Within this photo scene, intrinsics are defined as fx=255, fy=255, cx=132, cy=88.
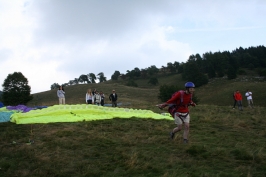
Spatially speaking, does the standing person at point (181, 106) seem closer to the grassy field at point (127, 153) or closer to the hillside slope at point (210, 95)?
the grassy field at point (127, 153)

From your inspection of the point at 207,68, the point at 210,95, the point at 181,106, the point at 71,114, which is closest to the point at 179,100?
the point at 181,106

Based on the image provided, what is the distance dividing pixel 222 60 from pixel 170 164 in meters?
95.6

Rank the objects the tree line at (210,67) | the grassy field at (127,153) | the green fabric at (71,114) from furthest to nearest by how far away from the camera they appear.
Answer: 1. the tree line at (210,67)
2. the green fabric at (71,114)
3. the grassy field at (127,153)

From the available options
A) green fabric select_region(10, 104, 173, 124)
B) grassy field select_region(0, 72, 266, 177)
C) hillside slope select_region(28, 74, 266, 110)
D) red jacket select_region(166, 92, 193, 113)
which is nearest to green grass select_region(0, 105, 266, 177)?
grassy field select_region(0, 72, 266, 177)

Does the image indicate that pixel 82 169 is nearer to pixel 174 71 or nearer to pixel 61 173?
pixel 61 173

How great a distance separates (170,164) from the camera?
19.3 feet

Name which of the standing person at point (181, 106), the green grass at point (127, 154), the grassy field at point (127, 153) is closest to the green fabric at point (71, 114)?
the grassy field at point (127, 153)

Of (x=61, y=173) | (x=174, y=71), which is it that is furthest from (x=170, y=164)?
(x=174, y=71)

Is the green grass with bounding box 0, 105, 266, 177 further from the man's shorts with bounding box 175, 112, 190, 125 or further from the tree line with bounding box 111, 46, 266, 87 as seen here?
the tree line with bounding box 111, 46, 266, 87

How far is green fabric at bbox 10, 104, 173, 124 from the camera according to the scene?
1197cm

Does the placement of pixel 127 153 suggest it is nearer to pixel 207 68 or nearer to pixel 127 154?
pixel 127 154

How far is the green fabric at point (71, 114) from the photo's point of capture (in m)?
12.0

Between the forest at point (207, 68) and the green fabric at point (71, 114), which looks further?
the forest at point (207, 68)

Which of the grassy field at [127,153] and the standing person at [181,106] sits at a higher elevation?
the standing person at [181,106]
